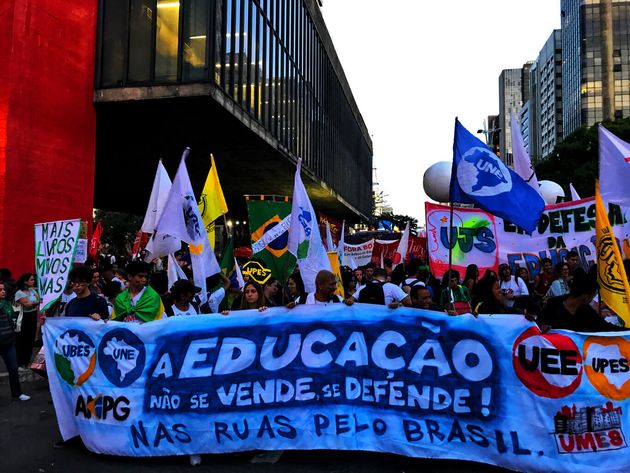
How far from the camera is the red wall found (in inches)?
463

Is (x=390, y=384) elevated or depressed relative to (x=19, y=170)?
depressed

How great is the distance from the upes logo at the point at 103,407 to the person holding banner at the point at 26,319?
3.98 metres

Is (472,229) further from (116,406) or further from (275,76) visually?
(275,76)

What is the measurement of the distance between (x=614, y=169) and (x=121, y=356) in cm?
501

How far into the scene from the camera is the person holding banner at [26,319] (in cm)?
768

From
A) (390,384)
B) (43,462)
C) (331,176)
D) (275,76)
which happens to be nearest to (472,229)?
(390,384)

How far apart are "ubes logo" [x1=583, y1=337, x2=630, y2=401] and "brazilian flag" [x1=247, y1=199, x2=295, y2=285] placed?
3.52 metres

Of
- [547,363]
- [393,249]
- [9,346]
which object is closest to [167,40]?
[393,249]

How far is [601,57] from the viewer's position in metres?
93.1

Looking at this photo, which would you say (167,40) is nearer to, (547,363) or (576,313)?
(576,313)

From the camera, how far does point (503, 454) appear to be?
12.6 feet

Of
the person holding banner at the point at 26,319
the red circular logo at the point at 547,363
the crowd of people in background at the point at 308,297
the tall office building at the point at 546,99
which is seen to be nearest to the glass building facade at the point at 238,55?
the crowd of people in background at the point at 308,297

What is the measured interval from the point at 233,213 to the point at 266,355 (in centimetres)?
3635

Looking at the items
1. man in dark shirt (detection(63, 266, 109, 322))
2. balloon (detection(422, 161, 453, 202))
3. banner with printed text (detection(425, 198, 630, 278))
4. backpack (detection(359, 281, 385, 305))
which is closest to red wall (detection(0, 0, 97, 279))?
man in dark shirt (detection(63, 266, 109, 322))
